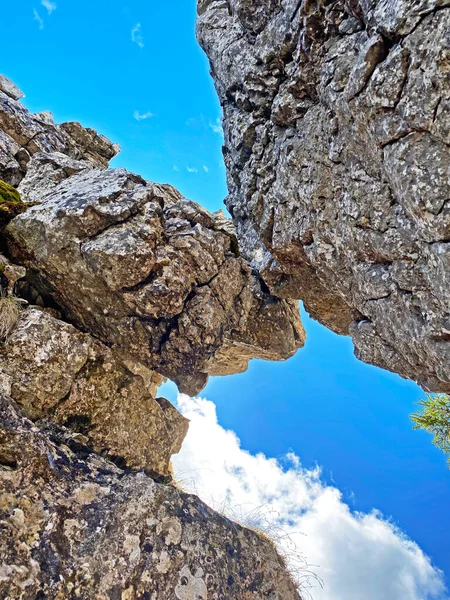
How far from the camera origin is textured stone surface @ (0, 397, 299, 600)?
6.70 m

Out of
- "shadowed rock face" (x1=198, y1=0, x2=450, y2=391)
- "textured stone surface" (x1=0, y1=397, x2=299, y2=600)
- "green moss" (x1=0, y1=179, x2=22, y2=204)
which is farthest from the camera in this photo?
"green moss" (x1=0, y1=179, x2=22, y2=204)

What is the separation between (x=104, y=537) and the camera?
296 inches

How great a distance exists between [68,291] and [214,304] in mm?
4745

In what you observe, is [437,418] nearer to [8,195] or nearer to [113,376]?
[113,376]

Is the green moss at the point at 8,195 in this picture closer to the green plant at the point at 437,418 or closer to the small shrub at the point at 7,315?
the small shrub at the point at 7,315

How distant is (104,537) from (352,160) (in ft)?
34.3

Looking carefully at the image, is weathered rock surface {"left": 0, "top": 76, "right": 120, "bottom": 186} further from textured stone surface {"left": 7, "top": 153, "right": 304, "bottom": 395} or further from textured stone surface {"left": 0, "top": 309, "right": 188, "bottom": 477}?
textured stone surface {"left": 0, "top": 309, "right": 188, "bottom": 477}

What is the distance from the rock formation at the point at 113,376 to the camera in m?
7.21

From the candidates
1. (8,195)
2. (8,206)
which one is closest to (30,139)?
(8,195)

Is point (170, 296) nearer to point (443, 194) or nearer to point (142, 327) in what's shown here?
point (142, 327)

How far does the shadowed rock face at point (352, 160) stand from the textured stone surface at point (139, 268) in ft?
6.77

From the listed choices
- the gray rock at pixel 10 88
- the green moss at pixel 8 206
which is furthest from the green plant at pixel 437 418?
the gray rock at pixel 10 88

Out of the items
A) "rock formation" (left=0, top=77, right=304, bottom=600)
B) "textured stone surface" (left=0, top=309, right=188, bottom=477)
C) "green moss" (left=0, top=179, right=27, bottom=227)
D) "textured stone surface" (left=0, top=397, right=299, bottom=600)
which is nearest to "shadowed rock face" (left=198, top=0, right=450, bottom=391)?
"rock formation" (left=0, top=77, right=304, bottom=600)

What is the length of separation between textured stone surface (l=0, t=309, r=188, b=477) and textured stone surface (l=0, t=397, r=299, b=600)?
39.6 inches
